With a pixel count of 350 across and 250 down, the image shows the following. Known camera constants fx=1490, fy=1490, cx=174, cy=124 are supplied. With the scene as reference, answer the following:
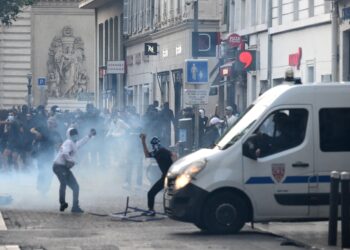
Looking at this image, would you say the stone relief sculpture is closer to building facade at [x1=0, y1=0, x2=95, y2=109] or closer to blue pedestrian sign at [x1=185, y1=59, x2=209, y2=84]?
building facade at [x1=0, y1=0, x2=95, y2=109]

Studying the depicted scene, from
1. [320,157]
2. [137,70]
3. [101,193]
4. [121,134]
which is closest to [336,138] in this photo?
[320,157]

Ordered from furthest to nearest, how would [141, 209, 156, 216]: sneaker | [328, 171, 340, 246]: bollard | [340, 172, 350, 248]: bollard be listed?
1. [141, 209, 156, 216]: sneaker
2. [328, 171, 340, 246]: bollard
3. [340, 172, 350, 248]: bollard

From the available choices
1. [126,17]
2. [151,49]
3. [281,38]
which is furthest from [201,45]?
[126,17]

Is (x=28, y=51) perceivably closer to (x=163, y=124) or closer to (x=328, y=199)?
(x=163, y=124)

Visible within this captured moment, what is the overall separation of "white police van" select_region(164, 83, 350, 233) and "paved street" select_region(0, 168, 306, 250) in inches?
15.9

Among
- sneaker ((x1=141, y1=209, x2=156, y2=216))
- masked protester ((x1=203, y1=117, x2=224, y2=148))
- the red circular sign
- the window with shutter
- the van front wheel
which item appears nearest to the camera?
the van front wheel

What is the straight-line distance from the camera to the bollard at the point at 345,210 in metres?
18.4

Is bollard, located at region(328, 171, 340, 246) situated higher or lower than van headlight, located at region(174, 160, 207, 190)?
lower

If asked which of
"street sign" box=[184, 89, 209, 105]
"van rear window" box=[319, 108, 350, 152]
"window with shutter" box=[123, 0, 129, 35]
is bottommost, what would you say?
"van rear window" box=[319, 108, 350, 152]

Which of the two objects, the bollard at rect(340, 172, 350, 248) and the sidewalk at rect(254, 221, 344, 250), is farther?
the sidewalk at rect(254, 221, 344, 250)

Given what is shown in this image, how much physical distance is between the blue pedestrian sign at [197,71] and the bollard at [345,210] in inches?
576

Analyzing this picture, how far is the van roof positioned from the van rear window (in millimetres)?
116

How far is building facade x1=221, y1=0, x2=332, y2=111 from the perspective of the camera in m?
38.0

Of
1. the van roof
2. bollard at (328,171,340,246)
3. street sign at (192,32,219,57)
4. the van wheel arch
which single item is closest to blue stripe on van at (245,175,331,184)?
the van wheel arch
